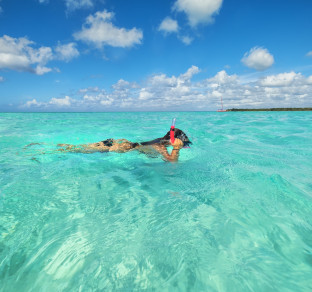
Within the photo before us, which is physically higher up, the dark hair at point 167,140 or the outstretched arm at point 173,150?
the dark hair at point 167,140

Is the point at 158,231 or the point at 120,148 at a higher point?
the point at 158,231

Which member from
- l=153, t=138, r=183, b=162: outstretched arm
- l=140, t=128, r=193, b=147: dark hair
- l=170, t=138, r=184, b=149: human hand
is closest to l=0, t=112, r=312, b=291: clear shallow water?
l=153, t=138, r=183, b=162: outstretched arm

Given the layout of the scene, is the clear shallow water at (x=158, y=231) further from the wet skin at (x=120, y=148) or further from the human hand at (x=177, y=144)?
the human hand at (x=177, y=144)

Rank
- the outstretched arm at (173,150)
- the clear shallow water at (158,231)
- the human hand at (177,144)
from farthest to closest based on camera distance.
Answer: the human hand at (177,144)
the outstretched arm at (173,150)
the clear shallow water at (158,231)

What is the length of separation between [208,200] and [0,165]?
8165mm

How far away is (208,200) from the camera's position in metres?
4.38

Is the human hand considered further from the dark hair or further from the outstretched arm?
the dark hair

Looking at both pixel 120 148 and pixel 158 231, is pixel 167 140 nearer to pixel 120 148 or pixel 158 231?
pixel 120 148

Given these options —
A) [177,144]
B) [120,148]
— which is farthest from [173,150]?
[120,148]

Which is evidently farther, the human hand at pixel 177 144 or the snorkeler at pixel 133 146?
the human hand at pixel 177 144

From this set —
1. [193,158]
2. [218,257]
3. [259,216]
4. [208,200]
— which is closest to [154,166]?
[193,158]

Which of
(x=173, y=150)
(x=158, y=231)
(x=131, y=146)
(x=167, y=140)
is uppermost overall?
(x=158, y=231)

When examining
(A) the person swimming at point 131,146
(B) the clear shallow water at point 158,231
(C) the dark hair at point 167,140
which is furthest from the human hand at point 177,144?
(B) the clear shallow water at point 158,231

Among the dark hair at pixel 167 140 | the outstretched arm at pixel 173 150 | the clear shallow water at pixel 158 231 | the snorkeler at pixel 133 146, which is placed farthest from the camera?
the dark hair at pixel 167 140
